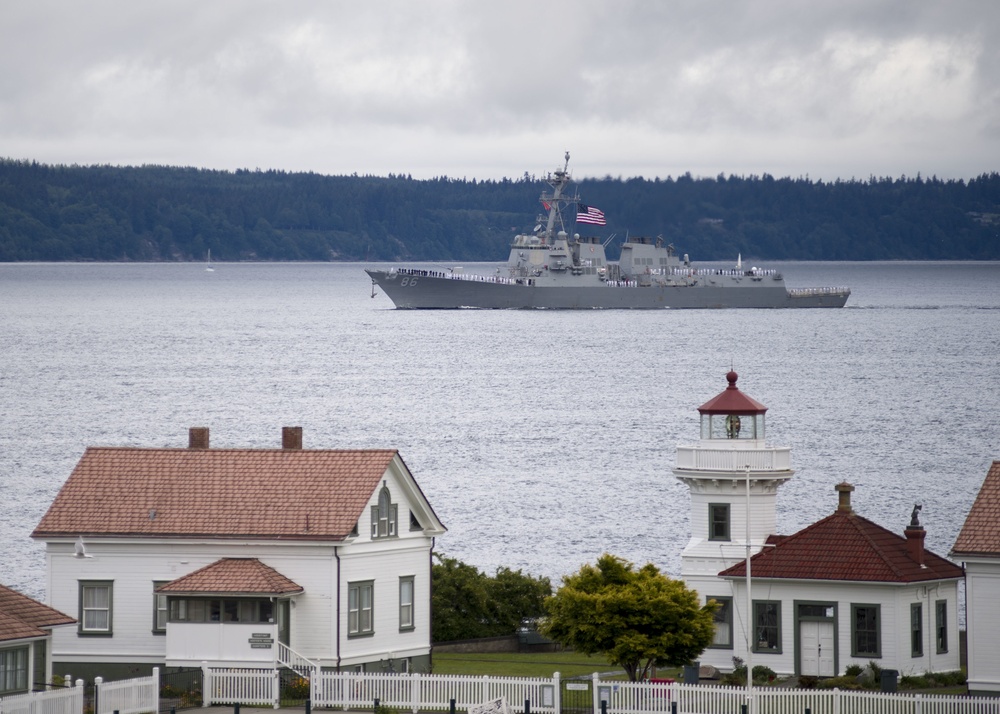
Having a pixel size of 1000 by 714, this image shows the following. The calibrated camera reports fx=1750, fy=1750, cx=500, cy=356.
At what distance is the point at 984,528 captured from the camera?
2655 centimetres

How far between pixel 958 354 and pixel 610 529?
93.7 metres

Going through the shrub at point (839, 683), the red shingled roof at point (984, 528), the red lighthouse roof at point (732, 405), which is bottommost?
the shrub at point (839, 683)

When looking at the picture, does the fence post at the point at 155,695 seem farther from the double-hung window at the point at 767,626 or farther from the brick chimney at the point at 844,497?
the brick chimney at the point at 844,497

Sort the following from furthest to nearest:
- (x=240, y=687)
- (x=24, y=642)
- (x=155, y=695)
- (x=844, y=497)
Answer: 1. (x=844, y=497)
2. (x=240, y=687)
3. (x=155, y=695)
4. (x=24, y=642)

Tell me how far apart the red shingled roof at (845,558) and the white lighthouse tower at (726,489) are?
Answer: 79 cm

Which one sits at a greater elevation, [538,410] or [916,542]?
[538,410]

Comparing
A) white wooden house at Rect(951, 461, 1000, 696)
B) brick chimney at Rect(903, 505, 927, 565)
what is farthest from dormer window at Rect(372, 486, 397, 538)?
white wooden house at Rect(951, 461, 1000, 696)

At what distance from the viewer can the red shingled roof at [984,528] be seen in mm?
26125

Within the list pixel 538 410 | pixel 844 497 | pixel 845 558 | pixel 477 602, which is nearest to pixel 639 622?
pixel 845 558

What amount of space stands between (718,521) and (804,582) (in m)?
2.74

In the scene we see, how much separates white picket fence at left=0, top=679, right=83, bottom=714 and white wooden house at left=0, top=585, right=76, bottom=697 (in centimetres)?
69

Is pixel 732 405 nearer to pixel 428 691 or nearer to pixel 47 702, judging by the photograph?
pixel 428 691

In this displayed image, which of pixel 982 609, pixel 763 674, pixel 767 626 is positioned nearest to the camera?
pixel 982 609

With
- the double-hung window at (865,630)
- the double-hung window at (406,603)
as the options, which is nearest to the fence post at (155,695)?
the double-hung window at (406,603)
